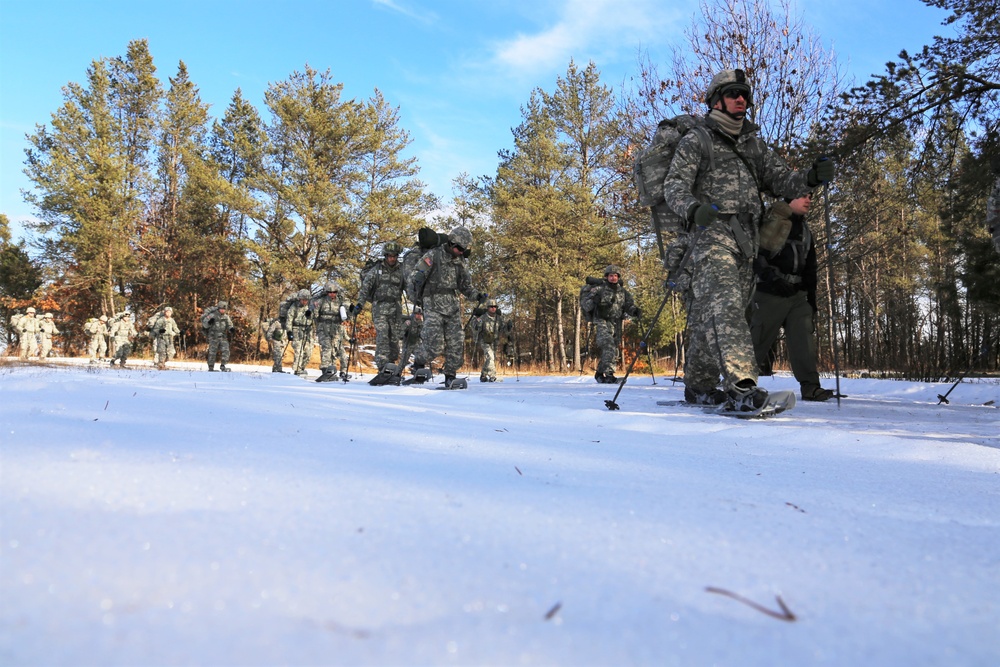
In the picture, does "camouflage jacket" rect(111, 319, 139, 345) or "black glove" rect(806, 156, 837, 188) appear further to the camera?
"camouflage jacket" rect(111, 319, 139, 345)

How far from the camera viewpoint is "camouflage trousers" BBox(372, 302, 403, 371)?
9258mm

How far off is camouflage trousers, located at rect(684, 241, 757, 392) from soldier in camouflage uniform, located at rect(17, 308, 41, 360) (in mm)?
26737

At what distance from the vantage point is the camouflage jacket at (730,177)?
13.4ft

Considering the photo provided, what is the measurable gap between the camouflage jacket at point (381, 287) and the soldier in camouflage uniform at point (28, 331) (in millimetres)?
20418

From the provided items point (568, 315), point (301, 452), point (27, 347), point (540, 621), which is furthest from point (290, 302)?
point (568, 315)

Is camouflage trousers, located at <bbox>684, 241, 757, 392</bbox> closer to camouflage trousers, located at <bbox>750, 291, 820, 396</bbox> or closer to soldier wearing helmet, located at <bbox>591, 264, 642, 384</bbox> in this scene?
camouflage trousers, located at <bbox>750, 291, 820, 396</bbox>

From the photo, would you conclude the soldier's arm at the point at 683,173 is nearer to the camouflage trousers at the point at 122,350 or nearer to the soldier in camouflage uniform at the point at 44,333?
the camouflage trousers at the point at 122,350

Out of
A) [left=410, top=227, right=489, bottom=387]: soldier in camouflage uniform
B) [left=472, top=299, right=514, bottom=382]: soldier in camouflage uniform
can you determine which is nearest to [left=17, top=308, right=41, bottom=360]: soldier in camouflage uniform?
[left=472, top=299, right=514, bottom=382]: soldier in camouflage uniform

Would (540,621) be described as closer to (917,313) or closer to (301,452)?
(301,452)

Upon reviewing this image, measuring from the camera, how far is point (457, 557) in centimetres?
81

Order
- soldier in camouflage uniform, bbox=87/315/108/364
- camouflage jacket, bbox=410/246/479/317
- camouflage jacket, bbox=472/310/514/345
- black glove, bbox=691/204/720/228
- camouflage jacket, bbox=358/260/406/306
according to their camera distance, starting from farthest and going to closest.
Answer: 1. soldier in camouflage uniform, bbox=87/315/108/364
2. camouflage jacket, bbox=472/310/514/345
3. camouflage jacket, bbox=358/260/406/306
4. camouflage jacket, bbox=410/246/479/317
5. black glove, bbox=691/204/720/228

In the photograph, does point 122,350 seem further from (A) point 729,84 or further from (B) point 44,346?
(A) point 729,84

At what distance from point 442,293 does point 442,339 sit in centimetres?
61

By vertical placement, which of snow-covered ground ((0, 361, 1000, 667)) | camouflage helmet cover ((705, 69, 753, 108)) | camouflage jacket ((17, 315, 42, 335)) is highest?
camouflage helmet cover ((705, 69, 753, 108))
